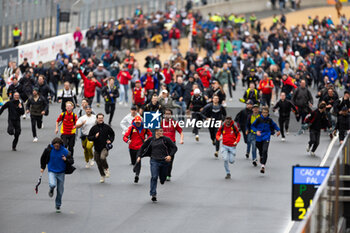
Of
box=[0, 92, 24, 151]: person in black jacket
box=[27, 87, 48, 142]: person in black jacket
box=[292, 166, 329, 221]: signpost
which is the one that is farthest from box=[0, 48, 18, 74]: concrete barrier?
box=[292, 166, 329, 221]: signpost

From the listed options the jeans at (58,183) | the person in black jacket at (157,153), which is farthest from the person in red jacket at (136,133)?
the jeans at (58,183)

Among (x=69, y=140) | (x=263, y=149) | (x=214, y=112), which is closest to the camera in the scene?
(x=263, y=149)

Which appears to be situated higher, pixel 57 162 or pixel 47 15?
pixel 47 15

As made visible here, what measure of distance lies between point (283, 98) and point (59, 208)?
10.0 m

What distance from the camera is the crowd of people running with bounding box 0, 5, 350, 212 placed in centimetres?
1978

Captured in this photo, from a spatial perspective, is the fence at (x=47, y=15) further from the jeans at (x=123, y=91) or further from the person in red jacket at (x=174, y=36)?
the jeans at (x=123, y=91)

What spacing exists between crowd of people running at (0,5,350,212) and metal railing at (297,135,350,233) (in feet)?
13.9

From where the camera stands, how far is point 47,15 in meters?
48.7

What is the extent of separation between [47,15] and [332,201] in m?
37.8

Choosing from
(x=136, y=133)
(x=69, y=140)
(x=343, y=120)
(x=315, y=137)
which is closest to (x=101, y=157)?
(x=136, y=133)

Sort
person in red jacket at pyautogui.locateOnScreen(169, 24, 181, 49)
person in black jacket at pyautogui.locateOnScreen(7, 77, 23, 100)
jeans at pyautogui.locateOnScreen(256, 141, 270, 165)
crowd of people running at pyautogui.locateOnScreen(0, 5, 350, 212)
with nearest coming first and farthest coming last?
1. crowd of people running at pyautogui.locateOnScreen(0, 5, 350, 212)
2. jeans at pyautogui.locateOnScreen(256, 141, 270, 165)
3. person in black jacket at pyautogui.locateOnScreen(7, 77, 23, 100)
4. person in red jacket at pyautogui.locateOnScreen(169, 24, 181, 49)

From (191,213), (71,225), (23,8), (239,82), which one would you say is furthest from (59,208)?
(23,8)

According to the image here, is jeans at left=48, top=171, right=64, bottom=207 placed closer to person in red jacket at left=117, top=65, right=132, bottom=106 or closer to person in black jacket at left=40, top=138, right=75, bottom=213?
person in black jacket at left=40, top=138, right=75, bottom=213

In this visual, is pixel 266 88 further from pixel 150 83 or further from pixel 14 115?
pixel 14 115
